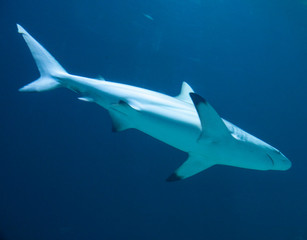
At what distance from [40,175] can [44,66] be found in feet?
19.0

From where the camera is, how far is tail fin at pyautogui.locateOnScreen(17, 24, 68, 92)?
4.07 m

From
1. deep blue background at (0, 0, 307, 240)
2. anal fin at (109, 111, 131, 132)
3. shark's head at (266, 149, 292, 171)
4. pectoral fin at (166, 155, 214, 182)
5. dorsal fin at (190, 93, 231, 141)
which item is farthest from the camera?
deep blue background at (0, 0, 307, 240)

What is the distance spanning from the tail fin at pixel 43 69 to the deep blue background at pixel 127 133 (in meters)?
4.37

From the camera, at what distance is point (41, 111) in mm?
8992

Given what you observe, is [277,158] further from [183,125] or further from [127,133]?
[127,133]

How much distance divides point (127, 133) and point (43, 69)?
4923 mm

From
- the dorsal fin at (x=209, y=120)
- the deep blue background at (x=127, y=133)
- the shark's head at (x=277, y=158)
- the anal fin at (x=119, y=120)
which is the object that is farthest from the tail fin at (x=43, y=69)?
the deep blue background at (x=127, y=133)

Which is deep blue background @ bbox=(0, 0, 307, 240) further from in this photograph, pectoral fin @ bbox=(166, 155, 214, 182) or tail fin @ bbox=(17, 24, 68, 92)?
pectoral fin @ bbox=(166, 155, 214, 182)

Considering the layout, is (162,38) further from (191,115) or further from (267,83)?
(191,115)

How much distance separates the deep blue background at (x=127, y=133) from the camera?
8875 millimetres

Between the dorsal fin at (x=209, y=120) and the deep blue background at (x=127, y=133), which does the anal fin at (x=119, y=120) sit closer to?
the dorsal fin at (x=209, y=120)

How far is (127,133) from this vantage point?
900cm

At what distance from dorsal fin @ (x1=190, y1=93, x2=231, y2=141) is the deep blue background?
557 cm

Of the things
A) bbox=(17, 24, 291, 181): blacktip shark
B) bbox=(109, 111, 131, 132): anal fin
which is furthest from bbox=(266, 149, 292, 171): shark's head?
bbox=(109, 111, 131, 132): anal fin
